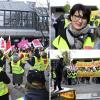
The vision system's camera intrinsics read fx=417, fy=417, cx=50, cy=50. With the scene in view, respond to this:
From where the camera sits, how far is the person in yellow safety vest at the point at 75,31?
3725 millimetres

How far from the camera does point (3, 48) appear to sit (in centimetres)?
443

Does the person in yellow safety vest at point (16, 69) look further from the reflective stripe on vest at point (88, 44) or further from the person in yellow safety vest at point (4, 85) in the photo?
the reflective stripe on vest at point (88, 44)

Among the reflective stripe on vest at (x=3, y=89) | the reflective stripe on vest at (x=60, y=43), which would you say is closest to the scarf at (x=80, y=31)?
the reflective stripe on vest at (x=60, y=43)

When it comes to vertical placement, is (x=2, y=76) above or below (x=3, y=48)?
below

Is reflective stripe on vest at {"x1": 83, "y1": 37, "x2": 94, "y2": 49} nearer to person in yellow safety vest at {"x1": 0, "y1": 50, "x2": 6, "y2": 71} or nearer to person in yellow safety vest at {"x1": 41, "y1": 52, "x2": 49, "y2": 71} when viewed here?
person in yellow safety vest at {"x1": 41, "y1": 52, "x2": 49, "y2": 71}

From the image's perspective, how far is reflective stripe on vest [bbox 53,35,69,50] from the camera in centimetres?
371

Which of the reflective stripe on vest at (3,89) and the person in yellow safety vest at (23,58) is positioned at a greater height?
the person in yellow safety vest at (23,58)

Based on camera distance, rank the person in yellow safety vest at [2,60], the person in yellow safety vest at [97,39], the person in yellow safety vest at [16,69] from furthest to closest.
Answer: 1. the person in yellow safety vest at [16,69]
2. the person in yellow safety vest at [2,60]
3. the person in yellow safety vest at [97,39]

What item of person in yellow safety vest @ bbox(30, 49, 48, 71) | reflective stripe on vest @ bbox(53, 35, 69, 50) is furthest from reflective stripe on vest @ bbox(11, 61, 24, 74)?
reflective stripe on vest @ bbox(53, 35, 69, 50)

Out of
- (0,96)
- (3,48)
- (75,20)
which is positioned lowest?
(0,96)

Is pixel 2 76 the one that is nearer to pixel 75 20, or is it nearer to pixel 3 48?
pixel 3 48

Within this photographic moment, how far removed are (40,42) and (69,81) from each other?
0.66 m

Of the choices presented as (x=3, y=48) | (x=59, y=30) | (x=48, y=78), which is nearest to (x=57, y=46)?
(x=59, y=30)

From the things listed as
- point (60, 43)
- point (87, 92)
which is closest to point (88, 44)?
point (60, 43)
